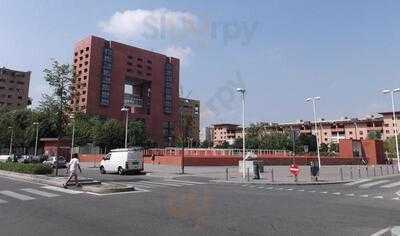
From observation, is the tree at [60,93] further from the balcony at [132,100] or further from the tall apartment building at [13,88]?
the tall apartment building at [13,88]

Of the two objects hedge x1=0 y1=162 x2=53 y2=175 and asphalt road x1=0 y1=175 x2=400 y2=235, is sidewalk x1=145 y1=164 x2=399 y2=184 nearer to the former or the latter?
hedge x1=0 y1=162 x2=53 y2=175

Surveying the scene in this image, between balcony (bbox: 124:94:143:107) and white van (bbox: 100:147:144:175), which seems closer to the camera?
white van (bbox: 100:147:144:175)

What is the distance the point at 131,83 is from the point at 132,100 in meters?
9.48

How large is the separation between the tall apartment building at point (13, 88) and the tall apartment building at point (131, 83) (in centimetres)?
3480

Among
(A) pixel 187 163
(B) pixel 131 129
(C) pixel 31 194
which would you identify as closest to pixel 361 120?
(B) pixel 131 129

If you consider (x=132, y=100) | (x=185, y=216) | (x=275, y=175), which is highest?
(x=132, y=100)

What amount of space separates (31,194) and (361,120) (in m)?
151

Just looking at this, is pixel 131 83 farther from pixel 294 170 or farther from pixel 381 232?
pixel 381 232

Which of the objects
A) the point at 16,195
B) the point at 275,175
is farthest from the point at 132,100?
the point at 16,195

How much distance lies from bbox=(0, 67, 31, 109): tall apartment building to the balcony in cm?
3752

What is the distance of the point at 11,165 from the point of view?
105 ft

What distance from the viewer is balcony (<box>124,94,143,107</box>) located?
444ft

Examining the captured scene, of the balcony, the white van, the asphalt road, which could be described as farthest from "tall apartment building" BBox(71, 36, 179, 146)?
the asphalt road

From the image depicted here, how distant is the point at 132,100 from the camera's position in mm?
138625
